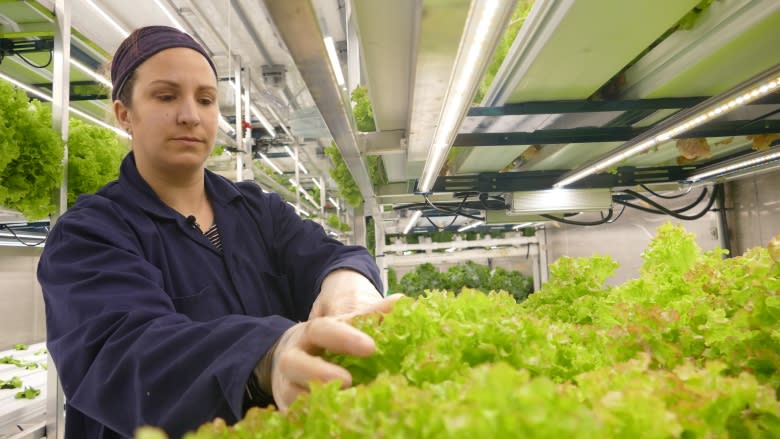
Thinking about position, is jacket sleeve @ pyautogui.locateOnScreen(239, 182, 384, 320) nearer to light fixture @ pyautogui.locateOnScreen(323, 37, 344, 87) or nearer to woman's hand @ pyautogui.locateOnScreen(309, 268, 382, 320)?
woman's hand @ pyautogui.locateOnScreen(309, 268, 382, 320)

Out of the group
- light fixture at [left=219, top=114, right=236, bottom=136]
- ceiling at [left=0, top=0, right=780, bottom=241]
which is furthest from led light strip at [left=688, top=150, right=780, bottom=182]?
light fixture at [left=219, top=114, right=236, bottom=136]

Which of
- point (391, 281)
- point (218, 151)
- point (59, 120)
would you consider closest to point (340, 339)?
point (59, 120)

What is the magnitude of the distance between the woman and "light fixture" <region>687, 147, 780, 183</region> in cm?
300

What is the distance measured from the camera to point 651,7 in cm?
153

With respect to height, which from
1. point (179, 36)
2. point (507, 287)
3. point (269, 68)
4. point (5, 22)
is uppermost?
point (269, 68)

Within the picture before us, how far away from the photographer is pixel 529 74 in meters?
2.04

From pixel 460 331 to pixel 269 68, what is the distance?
559 centimetres

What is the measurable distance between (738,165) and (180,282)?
12.2 feet

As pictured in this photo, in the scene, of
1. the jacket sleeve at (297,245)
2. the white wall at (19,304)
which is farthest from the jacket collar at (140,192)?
the white wall at (19,304)

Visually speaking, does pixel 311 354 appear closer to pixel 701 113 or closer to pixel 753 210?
pixel 701 113

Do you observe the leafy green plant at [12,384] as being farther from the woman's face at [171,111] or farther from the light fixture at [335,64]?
Answer: the light fixture at [335,64]

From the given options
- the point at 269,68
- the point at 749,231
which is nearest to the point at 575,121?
the point at 749,231

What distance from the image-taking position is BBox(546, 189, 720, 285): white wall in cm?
548

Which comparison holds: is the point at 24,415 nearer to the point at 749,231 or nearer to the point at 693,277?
the point at 693,277
